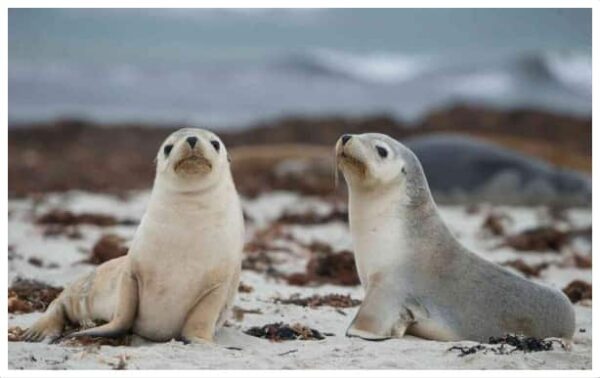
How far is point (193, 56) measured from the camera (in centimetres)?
3316

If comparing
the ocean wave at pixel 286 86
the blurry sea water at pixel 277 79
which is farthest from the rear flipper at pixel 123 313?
the ocean wave at pixel 286 86

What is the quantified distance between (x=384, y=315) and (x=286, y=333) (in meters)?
0.52

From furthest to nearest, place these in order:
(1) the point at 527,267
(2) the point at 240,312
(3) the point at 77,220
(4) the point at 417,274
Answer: (3) the point at 77,220 → (1) the point at 527,267 → (2) the point at 240,312 → (4) the point at 417,274

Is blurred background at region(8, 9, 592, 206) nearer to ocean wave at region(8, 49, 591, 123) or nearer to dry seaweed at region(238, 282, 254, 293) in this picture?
ocean wave at region(8, 49, 591, 123)

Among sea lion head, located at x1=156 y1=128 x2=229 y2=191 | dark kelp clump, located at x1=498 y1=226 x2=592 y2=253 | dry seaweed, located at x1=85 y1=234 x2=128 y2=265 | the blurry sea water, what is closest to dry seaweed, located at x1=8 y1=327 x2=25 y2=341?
sea lion head, located at x1=156 y1=128 x2=229 y2=191

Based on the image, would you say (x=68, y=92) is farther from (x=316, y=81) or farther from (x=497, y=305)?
(x=497, y=305)

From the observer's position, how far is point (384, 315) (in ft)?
17.6

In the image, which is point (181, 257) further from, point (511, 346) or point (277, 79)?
point (277, 79)

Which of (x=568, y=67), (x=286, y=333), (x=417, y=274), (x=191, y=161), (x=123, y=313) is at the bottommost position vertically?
(x=286, y=333)

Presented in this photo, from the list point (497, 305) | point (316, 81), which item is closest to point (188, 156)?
point (497, 305)

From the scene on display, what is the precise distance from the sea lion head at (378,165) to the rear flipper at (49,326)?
1705 millimetres

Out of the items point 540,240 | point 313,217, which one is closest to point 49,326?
point 540,240

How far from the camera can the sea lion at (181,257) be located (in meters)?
5.16
